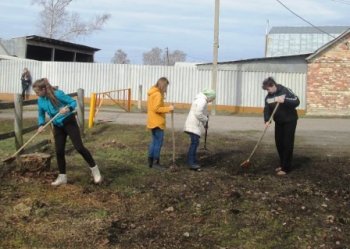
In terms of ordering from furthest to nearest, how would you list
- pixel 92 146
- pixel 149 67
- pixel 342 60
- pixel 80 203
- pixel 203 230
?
pixel 149 67
pixel 342 60
pixel 92 146
pixel 80 203
pixel 203 230

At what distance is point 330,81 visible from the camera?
2536cm

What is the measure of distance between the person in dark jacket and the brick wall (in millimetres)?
17281

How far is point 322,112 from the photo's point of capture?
2550cm

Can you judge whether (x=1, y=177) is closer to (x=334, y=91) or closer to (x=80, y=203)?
(x=80, y=203)

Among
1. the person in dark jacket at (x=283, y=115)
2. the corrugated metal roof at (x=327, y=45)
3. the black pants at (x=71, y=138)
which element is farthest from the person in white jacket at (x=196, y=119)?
the corrugated metal roof at (x=327, y=45)

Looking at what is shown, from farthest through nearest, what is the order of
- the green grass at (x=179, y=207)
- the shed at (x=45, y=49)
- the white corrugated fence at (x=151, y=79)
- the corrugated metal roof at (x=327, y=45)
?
1. the shed at (x=45, y=49)
2. the white corrugated fence at (x=151, y=79)
3. the corrugated metal roof at (x=327, y=45)
4. the green grass at (x=179, y=207)

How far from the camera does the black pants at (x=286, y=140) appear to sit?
28.9 ft

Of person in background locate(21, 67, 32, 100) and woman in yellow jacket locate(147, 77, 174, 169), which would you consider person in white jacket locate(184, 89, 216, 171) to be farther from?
person in background locate(21, 67, 32, 100)

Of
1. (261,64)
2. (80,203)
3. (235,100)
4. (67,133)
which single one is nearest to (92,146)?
(67,133)

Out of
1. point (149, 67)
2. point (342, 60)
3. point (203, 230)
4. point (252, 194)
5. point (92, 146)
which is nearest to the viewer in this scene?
point (203, 230)

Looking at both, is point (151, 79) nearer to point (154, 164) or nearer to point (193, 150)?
point (154, 164)

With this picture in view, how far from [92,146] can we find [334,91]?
16535 millimetres

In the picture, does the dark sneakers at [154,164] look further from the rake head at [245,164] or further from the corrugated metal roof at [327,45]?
the corrugated metal roof at [327,45]

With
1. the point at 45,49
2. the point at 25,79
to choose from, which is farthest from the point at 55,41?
the point at 25,79
